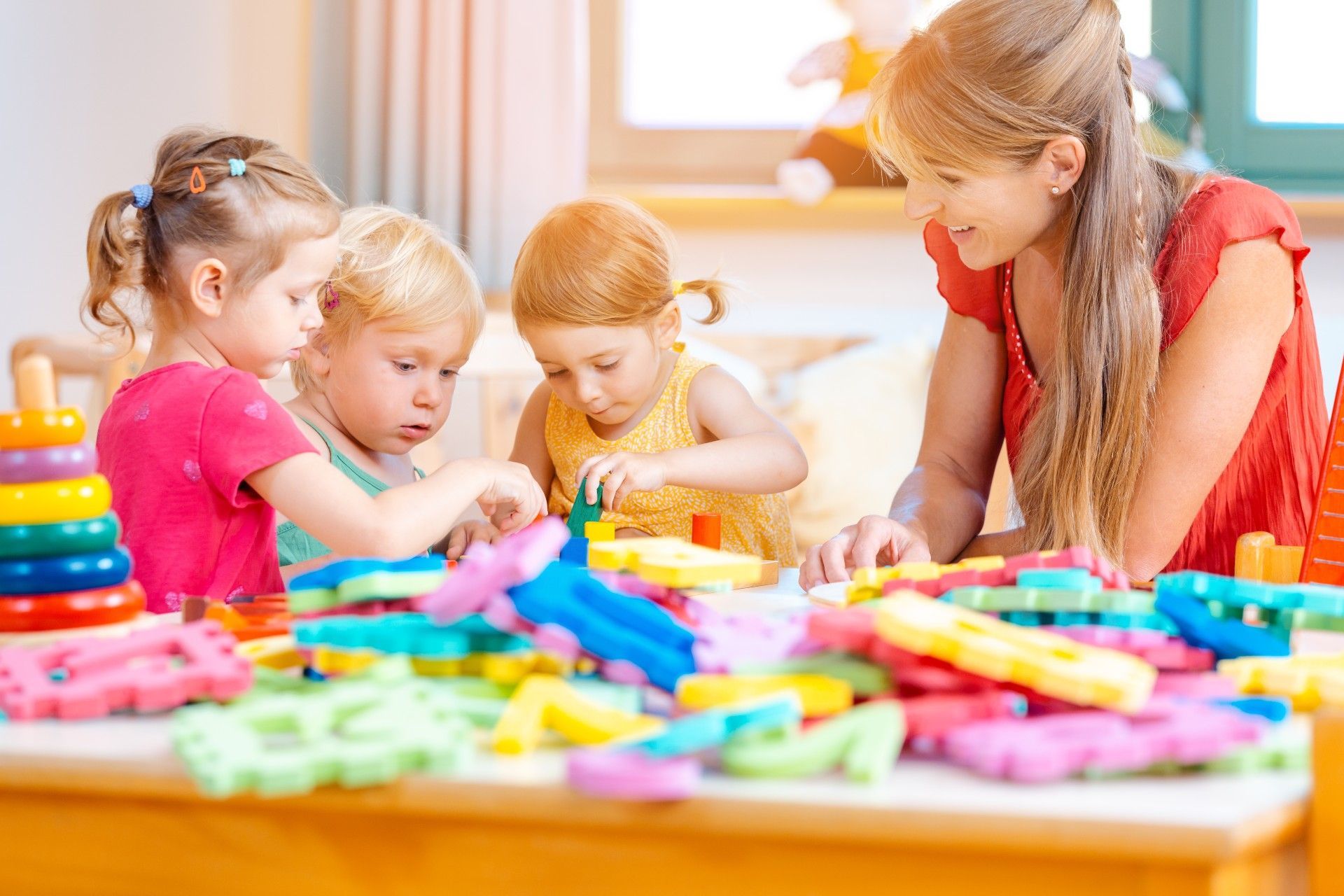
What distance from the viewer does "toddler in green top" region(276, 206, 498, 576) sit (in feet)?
4.70

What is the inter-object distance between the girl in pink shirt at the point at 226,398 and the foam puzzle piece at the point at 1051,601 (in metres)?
0.52

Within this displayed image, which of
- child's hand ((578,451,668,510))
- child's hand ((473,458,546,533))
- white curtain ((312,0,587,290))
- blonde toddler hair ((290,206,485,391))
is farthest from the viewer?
white curtain ((312,0,587,290))

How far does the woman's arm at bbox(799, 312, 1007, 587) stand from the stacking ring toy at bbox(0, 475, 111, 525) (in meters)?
0.83

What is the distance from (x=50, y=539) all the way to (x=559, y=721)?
381mm

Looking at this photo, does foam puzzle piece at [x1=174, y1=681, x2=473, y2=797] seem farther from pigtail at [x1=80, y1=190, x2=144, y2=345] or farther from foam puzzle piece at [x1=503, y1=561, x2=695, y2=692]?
pigtail at [x1=80, y1=190, x2=144, y2=345]

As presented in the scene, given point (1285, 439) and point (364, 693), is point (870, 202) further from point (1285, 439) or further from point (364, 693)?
point (364, 693)

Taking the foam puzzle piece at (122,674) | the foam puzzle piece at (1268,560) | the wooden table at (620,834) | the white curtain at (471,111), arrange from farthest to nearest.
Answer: the white curtain at (471,111), the foam puzzle piece at (1268,560), the foam puzzle piece at (122,674), the wooden table at (620,834)

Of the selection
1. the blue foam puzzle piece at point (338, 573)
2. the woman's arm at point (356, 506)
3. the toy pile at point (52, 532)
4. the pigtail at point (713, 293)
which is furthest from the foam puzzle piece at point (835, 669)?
the pigtail at point (713, 293)

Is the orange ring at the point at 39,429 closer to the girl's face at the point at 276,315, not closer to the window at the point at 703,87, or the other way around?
the girl's face at the point at 276,315

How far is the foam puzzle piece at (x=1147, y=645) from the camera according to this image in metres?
0.62

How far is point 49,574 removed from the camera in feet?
2.46

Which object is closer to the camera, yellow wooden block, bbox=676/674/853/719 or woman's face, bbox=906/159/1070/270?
yellow wooden block, bbox=676/674/853/719

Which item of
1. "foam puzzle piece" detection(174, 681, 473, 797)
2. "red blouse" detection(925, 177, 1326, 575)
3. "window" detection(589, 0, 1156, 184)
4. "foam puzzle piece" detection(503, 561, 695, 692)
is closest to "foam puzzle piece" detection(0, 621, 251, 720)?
"foam puzzle piece" detection(174, 681, 473, 797)

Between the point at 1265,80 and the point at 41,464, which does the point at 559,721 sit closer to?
the point at 41,464
